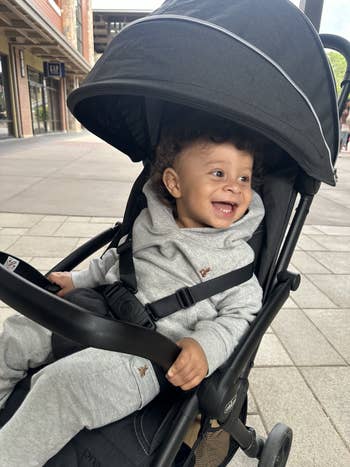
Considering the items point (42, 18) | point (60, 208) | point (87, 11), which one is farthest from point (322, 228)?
point (87, 11)

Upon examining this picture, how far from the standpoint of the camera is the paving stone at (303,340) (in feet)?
6.62

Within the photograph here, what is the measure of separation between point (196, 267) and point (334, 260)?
2.59m

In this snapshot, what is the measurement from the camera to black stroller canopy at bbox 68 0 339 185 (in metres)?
0.79

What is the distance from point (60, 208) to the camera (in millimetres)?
4457

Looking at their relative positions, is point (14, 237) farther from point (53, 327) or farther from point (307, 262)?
point (53, 327)

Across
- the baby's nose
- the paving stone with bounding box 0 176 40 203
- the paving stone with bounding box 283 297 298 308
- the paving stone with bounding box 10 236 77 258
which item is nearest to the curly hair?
the baby's nose

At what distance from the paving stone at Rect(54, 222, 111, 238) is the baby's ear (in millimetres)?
2339

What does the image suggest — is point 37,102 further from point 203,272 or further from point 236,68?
point 236,68

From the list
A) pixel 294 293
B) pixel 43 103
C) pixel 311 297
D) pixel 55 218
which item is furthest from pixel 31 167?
pixel 43 103

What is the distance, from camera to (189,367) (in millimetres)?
891

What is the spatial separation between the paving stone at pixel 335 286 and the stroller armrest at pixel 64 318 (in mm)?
2209

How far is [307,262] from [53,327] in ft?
9.89

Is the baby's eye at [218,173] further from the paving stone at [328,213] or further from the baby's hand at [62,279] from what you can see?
the paving stone at [328,213]

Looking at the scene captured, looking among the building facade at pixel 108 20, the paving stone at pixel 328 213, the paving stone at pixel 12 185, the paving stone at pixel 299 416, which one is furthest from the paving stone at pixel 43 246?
the building facade at pixel 108 20
